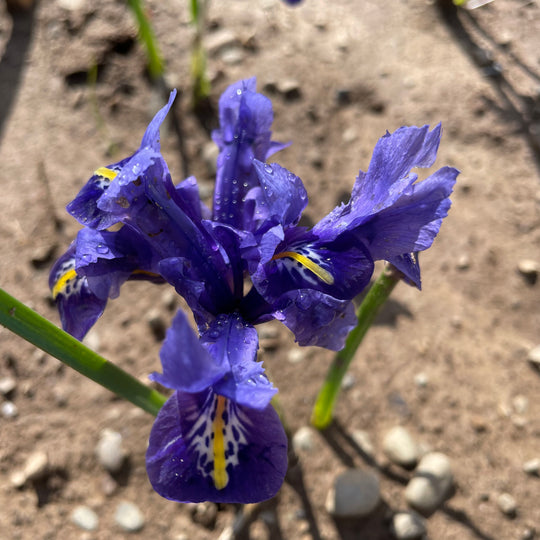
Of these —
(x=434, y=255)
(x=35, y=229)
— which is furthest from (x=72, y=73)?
(x=434, y=255)

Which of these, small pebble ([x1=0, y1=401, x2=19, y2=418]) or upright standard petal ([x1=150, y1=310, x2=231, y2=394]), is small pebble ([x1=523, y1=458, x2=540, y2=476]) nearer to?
upright standard petal ([x1=150, y1=310, x2=231, y2=394])

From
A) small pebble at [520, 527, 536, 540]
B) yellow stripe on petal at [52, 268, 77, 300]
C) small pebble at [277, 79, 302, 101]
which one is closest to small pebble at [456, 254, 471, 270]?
small pebble at [520, 527, 536, 540]

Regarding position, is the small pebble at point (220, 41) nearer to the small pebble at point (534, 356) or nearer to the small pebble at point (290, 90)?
the small pebble at point (290, 90)

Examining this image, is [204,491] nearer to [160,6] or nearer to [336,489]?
[336,489]

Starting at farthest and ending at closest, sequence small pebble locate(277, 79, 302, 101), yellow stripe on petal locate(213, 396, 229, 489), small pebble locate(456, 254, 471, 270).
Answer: small pebble locate(277, 79, 302, 101) < small pebble locate(456, 254, 471, 270) < yellow stripe on petal locate(213, 396, 229, 489)

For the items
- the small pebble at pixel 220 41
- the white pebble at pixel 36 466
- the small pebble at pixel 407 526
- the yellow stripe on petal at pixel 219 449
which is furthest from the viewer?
the small pebble at pixel 220 41

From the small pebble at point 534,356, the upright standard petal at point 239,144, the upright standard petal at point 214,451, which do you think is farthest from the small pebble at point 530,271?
the upright standard petal at point 214,451
